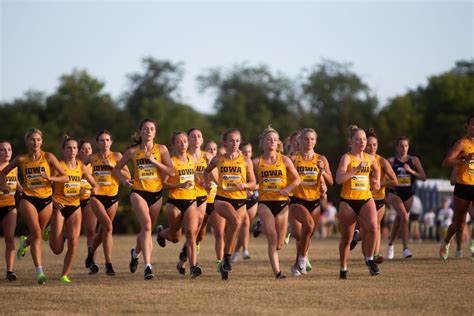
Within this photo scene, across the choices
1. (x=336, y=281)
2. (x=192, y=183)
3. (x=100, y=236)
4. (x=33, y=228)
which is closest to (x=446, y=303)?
(x=336, y=281)

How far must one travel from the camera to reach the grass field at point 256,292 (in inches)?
468

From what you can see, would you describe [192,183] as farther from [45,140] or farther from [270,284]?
[45,140]

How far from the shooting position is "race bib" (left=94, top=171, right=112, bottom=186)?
1783 cm

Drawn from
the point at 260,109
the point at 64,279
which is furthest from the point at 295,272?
the point at 260,109

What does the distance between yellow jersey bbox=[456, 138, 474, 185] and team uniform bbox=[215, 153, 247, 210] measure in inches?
178

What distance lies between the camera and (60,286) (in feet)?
49.6

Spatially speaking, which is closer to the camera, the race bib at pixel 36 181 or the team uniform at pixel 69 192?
the race bib at pixel 36 181

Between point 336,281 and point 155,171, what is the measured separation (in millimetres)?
3519

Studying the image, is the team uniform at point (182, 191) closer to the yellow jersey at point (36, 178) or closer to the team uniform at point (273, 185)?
the team uniform at point (273, 185)

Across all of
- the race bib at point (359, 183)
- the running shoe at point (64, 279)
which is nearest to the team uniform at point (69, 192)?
the running shoe at point (64, 279)

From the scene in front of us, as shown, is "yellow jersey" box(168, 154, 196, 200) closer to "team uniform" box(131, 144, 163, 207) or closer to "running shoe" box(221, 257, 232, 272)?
"team uniform" box(131, 144, 163, 207)

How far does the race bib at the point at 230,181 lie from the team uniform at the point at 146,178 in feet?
3.61

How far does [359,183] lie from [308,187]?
45.7 inches

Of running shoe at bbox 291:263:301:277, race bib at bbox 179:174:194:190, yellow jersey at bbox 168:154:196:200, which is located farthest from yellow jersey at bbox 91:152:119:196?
running shoe at bbox 291:263:301:277
